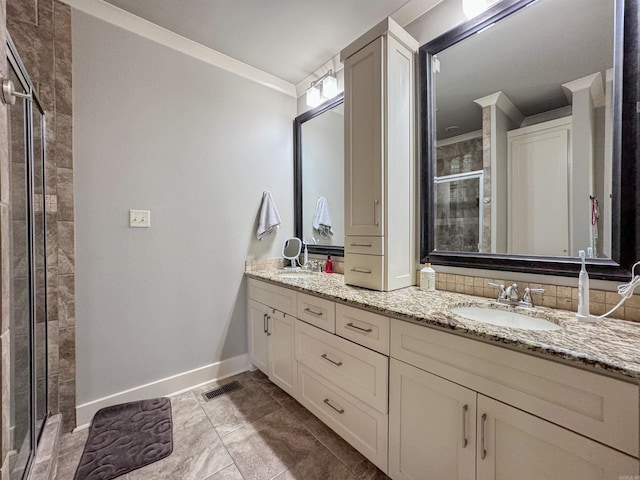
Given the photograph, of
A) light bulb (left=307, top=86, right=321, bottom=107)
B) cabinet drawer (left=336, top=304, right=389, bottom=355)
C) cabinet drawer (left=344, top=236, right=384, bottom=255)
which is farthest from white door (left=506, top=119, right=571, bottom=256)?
light bulb (left=307, top=86, right=321, bottom=107)

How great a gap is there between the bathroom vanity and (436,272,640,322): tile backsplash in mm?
67

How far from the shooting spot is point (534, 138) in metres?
1.30

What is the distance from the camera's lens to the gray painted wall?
1.67 meters

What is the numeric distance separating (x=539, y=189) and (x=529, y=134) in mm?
264

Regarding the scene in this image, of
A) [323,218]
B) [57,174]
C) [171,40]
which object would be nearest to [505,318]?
[323,218]

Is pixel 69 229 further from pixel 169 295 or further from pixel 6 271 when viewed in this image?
pixel 6 271

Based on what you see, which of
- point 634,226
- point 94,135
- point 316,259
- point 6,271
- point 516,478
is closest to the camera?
point 6,271

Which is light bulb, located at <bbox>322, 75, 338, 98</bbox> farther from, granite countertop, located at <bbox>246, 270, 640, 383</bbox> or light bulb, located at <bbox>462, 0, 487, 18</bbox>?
granite countertop, located at <bbox>246, 270, 640, 383</bbox>

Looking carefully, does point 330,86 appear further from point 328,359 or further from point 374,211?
point 328,359

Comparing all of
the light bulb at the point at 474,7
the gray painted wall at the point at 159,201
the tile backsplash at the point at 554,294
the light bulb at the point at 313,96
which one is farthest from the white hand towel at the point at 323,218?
the light bulb at the point at 474,7

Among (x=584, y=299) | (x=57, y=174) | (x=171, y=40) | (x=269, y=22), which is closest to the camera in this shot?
(x=584, y=299)

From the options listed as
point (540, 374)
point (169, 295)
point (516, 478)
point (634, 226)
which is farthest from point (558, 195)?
point (169, 295)

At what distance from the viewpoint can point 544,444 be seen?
810 millimetres

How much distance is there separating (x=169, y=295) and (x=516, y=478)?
6.66 feet
